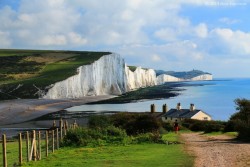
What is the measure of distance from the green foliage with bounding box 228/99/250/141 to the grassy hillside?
74.3 metres

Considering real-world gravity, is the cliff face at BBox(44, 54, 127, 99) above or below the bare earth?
above

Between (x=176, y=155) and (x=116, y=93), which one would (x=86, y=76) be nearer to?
(x=116, y=93)

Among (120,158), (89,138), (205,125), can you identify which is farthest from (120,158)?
(205,125)

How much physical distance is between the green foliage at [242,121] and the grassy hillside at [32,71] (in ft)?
244

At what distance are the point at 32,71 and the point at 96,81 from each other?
2293cm

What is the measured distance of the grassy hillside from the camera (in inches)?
4151

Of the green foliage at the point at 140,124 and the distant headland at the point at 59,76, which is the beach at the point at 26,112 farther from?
the green foliage at the point at 140,124

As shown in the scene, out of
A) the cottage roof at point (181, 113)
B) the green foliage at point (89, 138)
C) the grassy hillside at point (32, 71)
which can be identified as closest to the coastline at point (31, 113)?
Result: the grassy hillside at point (32, 71)

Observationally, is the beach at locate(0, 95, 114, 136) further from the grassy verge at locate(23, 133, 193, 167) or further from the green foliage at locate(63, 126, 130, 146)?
the grassy verge at locate(23, 133, 193, 167)

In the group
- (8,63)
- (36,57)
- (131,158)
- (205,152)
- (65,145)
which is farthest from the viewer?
(36,57)

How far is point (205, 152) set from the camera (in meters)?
20.1

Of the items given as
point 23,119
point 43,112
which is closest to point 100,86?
point 43,112

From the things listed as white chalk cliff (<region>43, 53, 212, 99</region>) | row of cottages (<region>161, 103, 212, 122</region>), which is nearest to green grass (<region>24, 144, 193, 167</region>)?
row of cottages (<region>161, 103, 212, 122</region>)

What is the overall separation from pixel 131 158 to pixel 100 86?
11675cm
